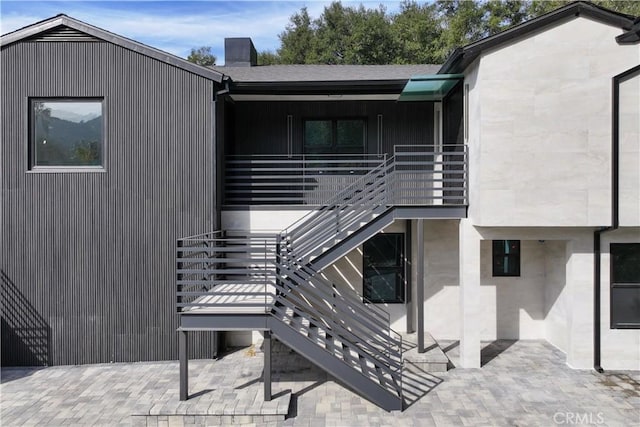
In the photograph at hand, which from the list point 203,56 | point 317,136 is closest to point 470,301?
point 317,136

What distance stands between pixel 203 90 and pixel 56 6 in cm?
596

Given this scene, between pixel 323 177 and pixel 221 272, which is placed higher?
pixel 323 177

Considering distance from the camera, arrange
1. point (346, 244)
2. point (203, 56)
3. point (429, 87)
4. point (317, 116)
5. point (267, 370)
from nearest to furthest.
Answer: point (267, 370) < point (346, 244) < point (429, 87) < point (317, 116) < point (203, 56)

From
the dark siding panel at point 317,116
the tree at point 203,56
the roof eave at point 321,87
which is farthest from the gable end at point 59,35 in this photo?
the tree at point 203,56

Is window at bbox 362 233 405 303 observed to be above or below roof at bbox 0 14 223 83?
below

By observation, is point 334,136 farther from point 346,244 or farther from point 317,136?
point 346,244

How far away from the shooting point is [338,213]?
7.54 meters

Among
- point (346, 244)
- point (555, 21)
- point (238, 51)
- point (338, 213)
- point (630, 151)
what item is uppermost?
point (238, 51)

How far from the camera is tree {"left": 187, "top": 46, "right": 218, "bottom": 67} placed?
1284 inches

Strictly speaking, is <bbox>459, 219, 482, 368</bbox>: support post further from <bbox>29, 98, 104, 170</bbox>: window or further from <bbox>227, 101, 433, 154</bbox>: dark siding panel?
<bbox>29, 98, 104, 170</bbox>: window

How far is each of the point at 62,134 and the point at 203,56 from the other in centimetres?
2964

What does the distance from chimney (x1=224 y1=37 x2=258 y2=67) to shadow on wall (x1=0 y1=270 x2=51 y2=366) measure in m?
7.70

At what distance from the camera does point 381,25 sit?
26.1 m

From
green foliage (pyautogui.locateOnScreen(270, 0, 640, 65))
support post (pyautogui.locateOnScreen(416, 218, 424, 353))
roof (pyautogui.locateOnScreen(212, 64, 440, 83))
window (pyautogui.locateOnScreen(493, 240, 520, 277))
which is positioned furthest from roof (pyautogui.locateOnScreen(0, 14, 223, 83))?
green foliage (pyautogui.locateOnScreen(270, 0, 640, 65))
